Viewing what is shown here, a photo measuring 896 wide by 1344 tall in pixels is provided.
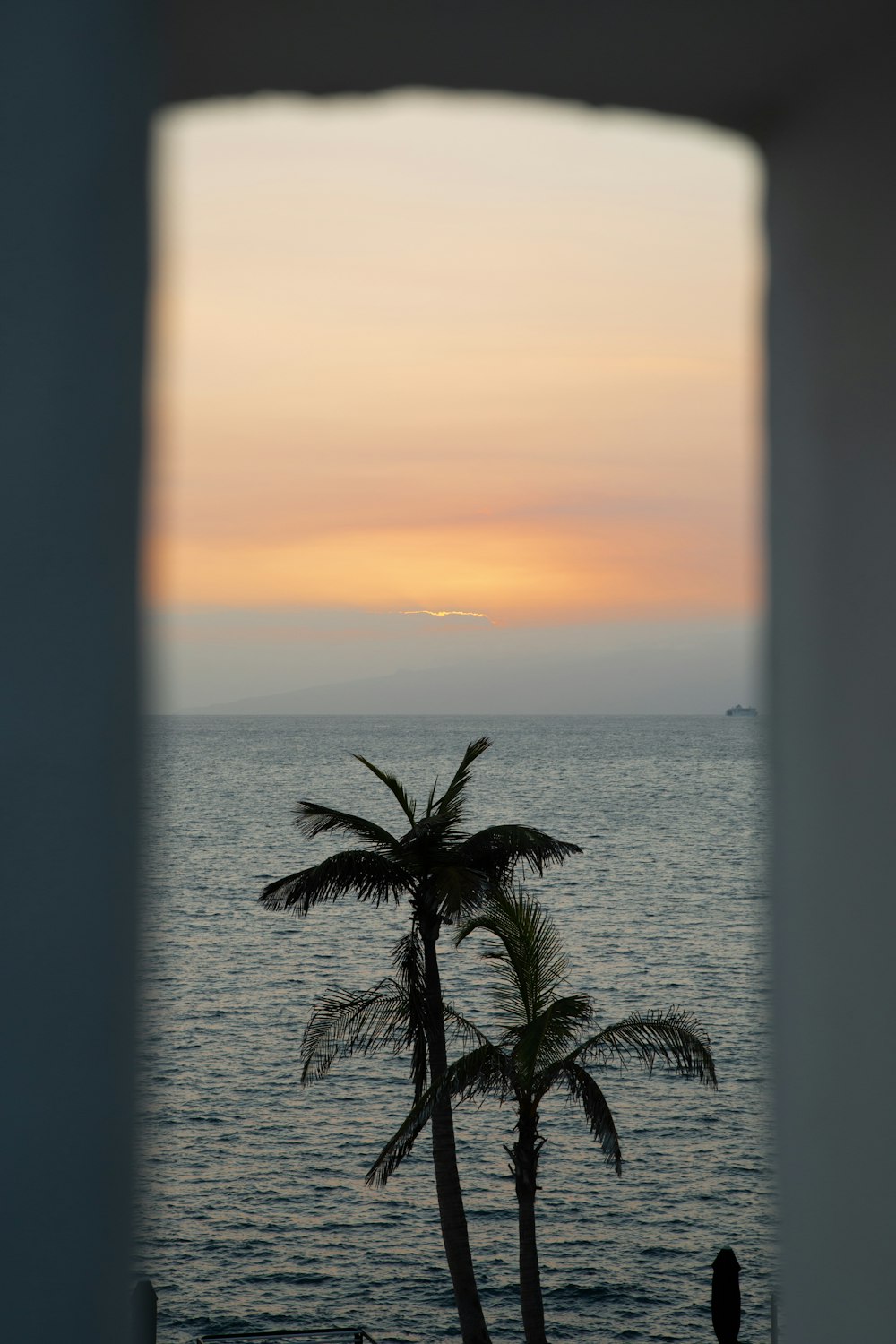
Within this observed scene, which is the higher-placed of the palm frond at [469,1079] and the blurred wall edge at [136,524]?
the blurred wall edge at [136,524]

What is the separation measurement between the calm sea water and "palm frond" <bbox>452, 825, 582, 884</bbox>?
2475 millimetres

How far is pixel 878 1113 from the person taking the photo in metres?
1.21

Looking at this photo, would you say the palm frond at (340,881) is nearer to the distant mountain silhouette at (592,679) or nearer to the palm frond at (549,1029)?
the palm frond at (549,1029)

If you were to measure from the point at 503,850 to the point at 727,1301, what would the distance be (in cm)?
369

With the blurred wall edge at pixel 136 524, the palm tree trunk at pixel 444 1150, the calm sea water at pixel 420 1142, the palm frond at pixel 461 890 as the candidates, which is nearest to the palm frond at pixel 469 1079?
the palm tree trunk at pixel 444 1150

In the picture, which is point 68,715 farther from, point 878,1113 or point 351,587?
point 351,587

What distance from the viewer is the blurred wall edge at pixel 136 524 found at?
687 mm

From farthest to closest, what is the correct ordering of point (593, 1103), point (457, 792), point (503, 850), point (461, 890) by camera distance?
point (503, 850)
point (457, 792)
point (593, 1103)
point (461, 890)

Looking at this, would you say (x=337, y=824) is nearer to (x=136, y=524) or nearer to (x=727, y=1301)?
(x=727, y=1301)

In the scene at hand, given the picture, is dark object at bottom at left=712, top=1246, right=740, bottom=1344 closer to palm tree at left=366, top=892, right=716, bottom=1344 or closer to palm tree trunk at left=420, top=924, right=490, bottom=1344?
palm tree at left=366, top=892, right=716, bottom=1344

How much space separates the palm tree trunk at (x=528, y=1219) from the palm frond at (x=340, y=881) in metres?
2.14

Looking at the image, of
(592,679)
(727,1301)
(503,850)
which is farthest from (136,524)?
(592,679)

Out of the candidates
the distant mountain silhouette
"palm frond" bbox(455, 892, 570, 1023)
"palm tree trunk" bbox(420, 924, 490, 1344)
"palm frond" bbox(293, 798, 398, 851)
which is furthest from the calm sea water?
the distant mountain silhouette

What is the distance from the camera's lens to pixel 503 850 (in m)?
9.66
